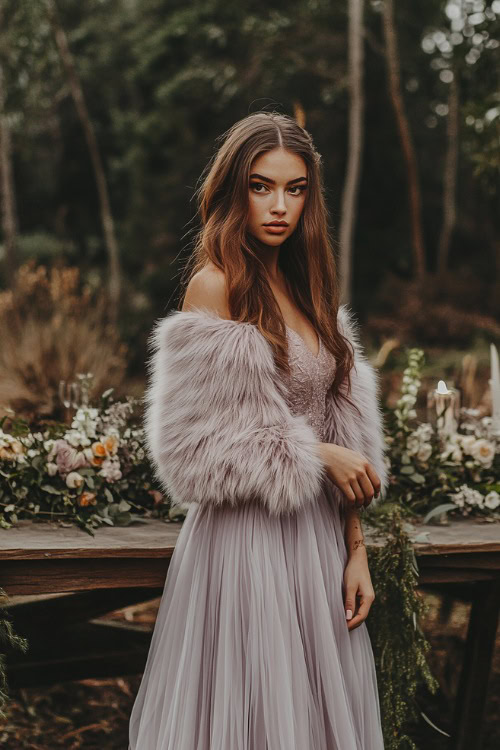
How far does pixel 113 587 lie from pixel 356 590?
84cm

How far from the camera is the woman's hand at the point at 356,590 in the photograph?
7.04 feet

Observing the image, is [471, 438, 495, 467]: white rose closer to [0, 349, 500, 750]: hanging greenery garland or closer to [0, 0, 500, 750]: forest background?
[0, 349, 500, 750]: hanging greenery garland

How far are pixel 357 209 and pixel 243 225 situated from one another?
44.2 ft

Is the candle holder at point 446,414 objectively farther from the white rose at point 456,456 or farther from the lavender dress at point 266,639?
the lavender dress at point 266,639

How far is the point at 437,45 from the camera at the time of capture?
14508 mm

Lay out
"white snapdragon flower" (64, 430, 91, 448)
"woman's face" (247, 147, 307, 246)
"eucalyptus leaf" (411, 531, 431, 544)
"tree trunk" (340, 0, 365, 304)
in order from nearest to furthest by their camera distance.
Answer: "woman's face" (247, 147, 307, 246)
"eucalyptus leaf" (411, 531, 431, 544)
"white snapdragon flower" (64, 430, 91, 448)
"tree trunk" (340, 0, 365, 304)

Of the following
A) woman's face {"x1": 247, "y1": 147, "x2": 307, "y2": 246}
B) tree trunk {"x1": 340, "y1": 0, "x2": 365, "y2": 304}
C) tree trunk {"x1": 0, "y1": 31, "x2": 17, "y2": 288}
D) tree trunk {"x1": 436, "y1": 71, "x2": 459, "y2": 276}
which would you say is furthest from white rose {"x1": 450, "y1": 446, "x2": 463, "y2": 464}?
tree trunk {"x1": 436, "y1": 71, "x2": 459, "y2": 276}

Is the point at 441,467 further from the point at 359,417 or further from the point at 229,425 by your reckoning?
the point at 229,425

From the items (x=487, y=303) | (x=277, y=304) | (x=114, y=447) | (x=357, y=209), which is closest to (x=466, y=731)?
(x=114, y=447)

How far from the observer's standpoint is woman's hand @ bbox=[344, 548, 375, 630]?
7.04ft

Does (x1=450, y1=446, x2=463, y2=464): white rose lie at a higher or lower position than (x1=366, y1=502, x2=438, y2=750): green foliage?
higher

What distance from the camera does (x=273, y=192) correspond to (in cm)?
210

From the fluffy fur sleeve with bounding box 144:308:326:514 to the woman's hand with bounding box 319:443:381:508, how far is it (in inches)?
1.2

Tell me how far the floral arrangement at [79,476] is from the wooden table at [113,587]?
0.09 metres
